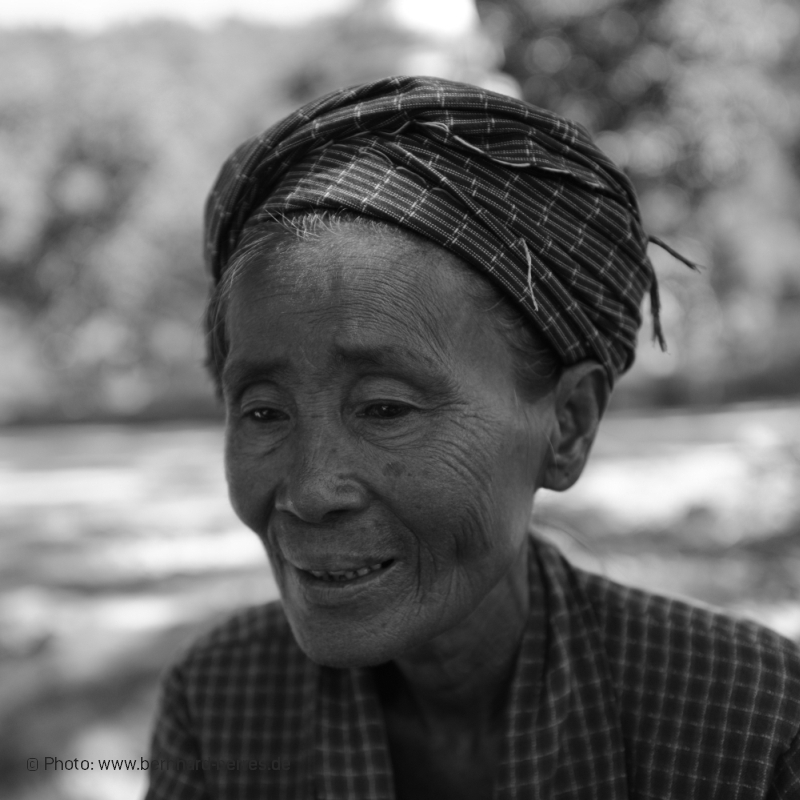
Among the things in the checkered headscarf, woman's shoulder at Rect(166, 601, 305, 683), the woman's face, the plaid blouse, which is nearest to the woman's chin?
the woman's face

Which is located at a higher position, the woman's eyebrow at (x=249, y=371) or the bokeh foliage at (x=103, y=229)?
the bokeh foliage at (x=103, y=229)

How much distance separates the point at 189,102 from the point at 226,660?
21.0 m

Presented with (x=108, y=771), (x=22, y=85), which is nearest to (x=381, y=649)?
(x=108, y=771)

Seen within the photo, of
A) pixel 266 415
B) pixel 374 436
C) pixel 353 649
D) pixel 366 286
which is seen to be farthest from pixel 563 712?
pixel 366 286

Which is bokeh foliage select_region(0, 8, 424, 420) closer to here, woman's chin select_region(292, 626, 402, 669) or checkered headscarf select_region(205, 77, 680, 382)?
checkered headscarf select_region(205, 77, 680, 382)

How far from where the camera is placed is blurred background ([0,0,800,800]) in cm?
498

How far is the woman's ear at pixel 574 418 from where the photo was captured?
192 cm

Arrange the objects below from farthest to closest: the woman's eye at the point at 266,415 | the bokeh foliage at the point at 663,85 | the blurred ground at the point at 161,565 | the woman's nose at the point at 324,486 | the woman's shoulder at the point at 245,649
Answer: the bokeh foliage at the point at 663,85, the blurred ground at the point at 161,565, the woman's shoulder at the point at 245,649, the woman's eye at the point at 266,415, the woman's nose at the point at 324,486

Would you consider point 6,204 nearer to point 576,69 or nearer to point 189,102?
point 189,102

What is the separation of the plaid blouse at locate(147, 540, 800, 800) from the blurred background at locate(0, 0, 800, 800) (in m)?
0.40

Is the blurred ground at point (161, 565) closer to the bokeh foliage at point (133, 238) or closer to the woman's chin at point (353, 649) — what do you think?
the woman's chin at point (353, 649)

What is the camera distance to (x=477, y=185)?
1.75 meters

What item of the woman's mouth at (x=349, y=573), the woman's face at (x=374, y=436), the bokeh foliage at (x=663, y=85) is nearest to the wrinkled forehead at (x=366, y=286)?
the woman's face at (x=374, y=436)

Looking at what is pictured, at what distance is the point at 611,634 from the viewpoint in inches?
79.6
